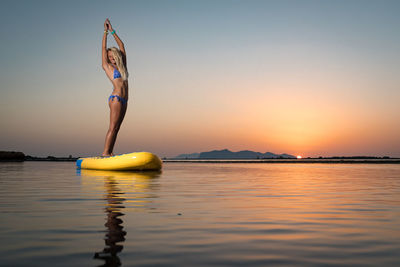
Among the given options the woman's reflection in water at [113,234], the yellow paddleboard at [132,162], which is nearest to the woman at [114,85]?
the yellow paddleboard at [132,162]

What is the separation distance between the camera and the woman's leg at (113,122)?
20.5 m

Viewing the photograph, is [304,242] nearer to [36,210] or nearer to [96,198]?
[36,210]

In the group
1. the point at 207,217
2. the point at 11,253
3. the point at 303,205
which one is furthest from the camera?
the point at 303,205

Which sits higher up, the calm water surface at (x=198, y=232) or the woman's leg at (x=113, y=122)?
the woman's leg at (x=113, y=122)

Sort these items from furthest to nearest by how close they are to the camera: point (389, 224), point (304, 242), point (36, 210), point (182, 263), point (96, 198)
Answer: point (96, 198), point (36, 210), point (389, 224), point (304, 242), point (182, 263)

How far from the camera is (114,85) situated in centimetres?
2089

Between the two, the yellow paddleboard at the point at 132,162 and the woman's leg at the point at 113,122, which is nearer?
the yellow paddleboard at the point at 132,162

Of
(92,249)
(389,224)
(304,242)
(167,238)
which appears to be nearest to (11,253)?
(92,249)

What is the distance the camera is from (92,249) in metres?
3.57

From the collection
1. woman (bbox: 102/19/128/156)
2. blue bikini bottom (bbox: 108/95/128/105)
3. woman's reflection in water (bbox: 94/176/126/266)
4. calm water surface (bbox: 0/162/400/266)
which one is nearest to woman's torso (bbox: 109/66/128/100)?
woman (bbox: 102/19/128/156)

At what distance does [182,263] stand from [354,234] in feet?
7.24

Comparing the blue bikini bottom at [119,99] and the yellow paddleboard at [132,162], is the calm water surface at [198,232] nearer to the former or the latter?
the yellow paddleboard at [132,162]

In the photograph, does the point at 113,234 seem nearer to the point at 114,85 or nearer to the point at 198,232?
the point at 198,232

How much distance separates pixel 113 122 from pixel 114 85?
76.8 inches
